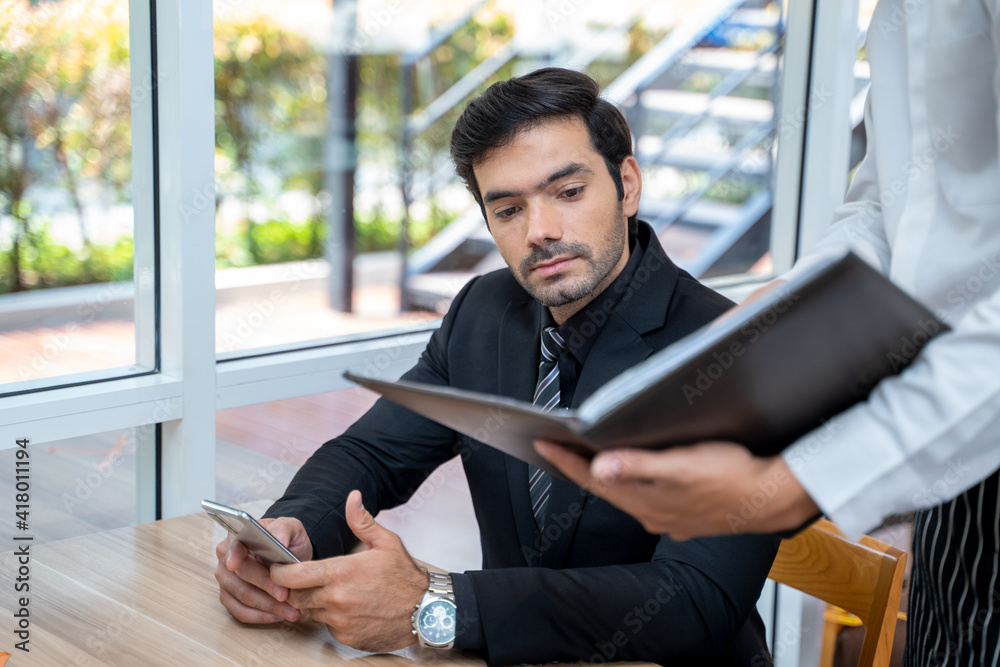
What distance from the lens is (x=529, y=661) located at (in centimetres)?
98

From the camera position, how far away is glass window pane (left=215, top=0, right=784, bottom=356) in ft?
11.8

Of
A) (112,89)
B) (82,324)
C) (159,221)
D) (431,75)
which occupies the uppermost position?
(431,75)

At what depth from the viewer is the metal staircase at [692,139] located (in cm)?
317

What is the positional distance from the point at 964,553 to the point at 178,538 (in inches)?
40.9

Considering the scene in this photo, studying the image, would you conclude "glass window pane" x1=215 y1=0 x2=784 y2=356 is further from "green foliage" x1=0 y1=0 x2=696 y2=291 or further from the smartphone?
the smartphone

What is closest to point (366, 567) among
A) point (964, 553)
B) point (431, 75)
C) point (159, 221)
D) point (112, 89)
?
point (964, 553)

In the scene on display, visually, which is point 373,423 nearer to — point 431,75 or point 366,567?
point 366,567

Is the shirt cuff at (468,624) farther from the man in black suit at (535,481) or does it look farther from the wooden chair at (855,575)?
the wooden chair at (855,575)

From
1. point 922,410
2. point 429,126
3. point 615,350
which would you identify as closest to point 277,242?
point 429,126

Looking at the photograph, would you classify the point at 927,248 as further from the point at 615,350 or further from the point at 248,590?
the point at 248,590

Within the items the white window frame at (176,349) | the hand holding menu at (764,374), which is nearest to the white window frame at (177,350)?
the white window frame at (176,349)

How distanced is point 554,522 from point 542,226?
1.51ft

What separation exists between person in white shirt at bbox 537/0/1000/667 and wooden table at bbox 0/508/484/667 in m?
0.44

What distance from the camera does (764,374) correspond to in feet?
2.11
